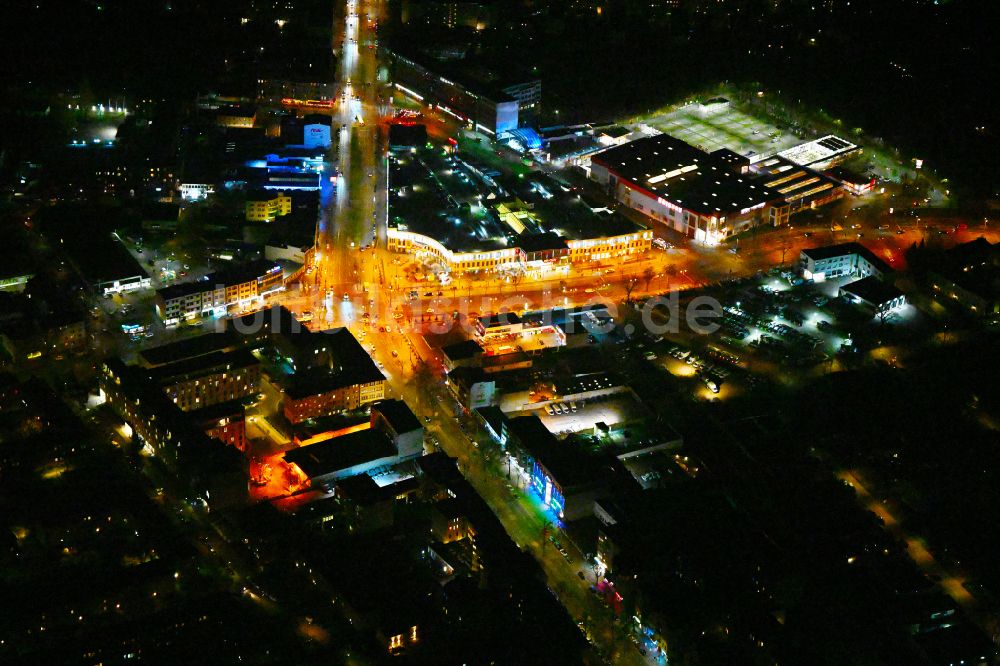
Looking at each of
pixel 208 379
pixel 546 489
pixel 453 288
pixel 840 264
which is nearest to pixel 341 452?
pixel 208 379

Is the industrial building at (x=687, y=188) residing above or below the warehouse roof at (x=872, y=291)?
above

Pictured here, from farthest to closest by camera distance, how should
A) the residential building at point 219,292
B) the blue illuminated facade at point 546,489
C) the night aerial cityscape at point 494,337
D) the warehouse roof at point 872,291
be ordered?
the warehouse roof at point 872,291 < the residential building at point 219,292 < the blue illuminated facade at point 546,489 < the night aerial cityscape at point 494,337

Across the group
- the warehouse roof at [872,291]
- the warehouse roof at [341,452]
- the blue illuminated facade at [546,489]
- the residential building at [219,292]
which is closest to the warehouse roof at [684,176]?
the warehouse roof at [872,291]

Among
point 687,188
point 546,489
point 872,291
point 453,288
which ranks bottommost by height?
point 546,489

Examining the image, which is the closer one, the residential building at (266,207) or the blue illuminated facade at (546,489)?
the blue illuminated facade at (546,489)

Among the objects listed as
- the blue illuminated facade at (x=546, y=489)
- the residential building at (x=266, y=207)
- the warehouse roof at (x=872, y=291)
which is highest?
the residential building at (x=266, y=207)

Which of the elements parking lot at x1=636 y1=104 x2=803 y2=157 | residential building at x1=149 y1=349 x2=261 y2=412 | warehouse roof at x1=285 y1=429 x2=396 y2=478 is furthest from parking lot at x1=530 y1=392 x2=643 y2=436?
parking lot at x1=636 y1=104 x2=803 y2=157

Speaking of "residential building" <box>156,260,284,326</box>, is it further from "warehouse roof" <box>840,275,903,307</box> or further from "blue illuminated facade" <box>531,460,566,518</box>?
"warehouse roof" <box>840,275,903,307</box>

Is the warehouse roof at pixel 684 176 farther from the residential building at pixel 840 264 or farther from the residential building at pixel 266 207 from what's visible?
the residential building at pixel 266 207

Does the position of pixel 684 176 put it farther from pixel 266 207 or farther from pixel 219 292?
pixel 219 292
